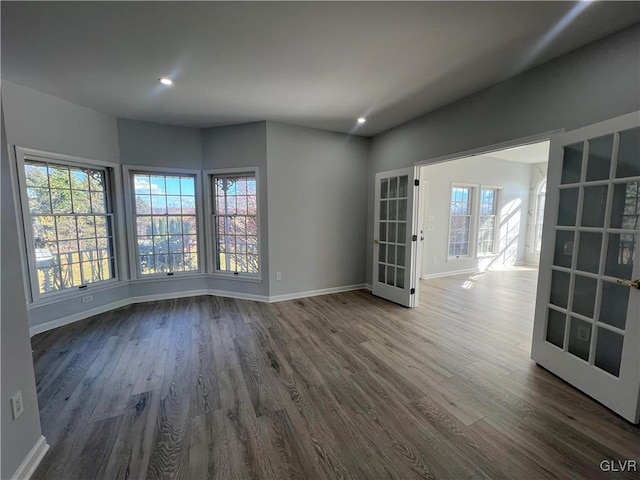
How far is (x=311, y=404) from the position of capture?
75.5 inches

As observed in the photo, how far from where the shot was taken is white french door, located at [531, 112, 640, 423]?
5.77ft

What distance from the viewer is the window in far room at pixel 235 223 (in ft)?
13.7

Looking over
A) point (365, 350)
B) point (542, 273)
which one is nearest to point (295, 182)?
point (365, 350)

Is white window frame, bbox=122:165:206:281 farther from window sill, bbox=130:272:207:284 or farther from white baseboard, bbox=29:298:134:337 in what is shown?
white baseboard, bbox=29:298:134:337

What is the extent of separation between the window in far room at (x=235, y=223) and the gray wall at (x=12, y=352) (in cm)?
279

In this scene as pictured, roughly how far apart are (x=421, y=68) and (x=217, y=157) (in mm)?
3187

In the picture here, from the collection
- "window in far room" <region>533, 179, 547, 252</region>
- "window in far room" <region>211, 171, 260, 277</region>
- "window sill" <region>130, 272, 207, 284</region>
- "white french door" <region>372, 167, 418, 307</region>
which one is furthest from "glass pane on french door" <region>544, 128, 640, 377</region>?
"window in far room" <region>533, 179, 547, 252</region>

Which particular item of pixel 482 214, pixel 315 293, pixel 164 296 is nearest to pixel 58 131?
pixel 164 296

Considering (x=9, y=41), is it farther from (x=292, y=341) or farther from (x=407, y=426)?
(x=407, y=426)

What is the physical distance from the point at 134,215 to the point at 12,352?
3107mm

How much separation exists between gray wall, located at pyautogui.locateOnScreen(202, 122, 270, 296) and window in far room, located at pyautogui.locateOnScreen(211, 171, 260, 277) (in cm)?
17

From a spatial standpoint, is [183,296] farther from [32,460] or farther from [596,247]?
[596,247]

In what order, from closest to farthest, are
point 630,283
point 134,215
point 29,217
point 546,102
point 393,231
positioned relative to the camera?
point 630,283, point 546,102, point 29,217, point 134,215, point 393,231

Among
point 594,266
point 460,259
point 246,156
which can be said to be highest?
point 246,156
